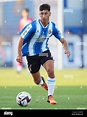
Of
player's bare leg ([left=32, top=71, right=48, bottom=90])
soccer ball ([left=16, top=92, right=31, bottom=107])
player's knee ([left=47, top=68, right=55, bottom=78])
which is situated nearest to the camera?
soccer ball ([left=16, top=92, right=31, bottom=107])

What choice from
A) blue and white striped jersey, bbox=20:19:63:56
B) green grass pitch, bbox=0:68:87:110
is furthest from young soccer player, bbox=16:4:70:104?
green grass pitch, bbox=0:68:87:110

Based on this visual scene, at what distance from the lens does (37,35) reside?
183 inches

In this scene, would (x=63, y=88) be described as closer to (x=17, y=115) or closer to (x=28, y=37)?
(x=28, y=37)

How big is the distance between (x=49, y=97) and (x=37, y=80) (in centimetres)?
26

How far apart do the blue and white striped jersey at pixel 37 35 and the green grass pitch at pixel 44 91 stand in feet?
1.38

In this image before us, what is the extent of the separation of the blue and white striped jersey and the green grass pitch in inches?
16.6

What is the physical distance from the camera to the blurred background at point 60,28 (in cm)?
503

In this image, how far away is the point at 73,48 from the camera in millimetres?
5246

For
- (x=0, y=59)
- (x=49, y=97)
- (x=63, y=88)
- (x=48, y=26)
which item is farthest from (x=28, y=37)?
(x=63, y=88)

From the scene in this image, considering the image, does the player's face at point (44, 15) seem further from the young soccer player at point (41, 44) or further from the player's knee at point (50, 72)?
the player's knee at point (50, 72)

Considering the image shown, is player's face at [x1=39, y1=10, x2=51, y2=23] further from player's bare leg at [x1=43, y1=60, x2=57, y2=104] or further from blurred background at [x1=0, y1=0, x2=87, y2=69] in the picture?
player's bare leg at [x1=43, y1=60, x2=57, y2=104]

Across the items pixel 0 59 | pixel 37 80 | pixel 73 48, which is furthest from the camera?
pixel 0 59

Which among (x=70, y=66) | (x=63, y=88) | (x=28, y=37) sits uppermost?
(x=28, y=37)

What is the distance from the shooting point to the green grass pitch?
4488mm
